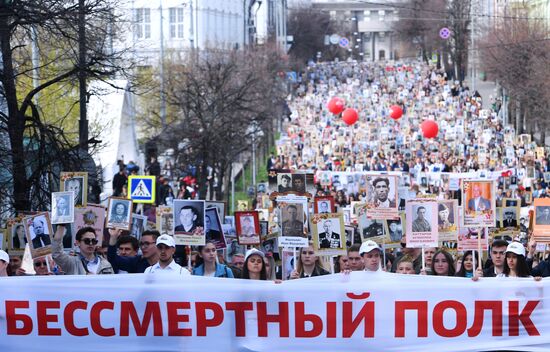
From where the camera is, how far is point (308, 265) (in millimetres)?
13844

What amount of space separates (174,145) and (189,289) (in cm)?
2789

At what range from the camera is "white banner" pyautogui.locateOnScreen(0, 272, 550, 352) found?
1119 cm

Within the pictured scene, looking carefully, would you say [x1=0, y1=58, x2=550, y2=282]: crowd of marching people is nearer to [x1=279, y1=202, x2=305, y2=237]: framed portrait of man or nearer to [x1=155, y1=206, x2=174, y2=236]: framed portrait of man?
[x1=279, y1=202, x2=305, y2=237]: framed portrait of man

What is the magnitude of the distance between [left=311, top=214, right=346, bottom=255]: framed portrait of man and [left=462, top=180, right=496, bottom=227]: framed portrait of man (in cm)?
111

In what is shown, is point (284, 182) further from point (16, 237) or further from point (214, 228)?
point (16, 237)

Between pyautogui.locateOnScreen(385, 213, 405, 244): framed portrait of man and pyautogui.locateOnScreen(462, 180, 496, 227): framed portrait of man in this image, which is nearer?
pyautogui.locateOnScreen(462, 180, 496, 227): framed portrait of man

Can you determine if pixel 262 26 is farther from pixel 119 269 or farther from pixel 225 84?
pixel 119 269

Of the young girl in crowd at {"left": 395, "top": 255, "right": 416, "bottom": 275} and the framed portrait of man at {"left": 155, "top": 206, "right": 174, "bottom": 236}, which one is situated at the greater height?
the framed portrait of man at {"left": 155, "top": 206, "right": 174, "bottom": 236}

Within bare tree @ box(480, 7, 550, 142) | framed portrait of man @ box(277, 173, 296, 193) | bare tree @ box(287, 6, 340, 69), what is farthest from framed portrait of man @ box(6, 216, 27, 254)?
bare tree @ box(287, 6, 340, 69)

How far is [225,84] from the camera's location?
145 ft

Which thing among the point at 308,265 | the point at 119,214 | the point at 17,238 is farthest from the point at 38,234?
the point at 119,214

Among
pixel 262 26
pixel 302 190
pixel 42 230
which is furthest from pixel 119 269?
pixel 262 26

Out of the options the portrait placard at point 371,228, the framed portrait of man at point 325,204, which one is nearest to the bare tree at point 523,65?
the framed portrait of man at point 325,204

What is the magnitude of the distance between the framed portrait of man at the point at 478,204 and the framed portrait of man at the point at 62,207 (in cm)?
349
